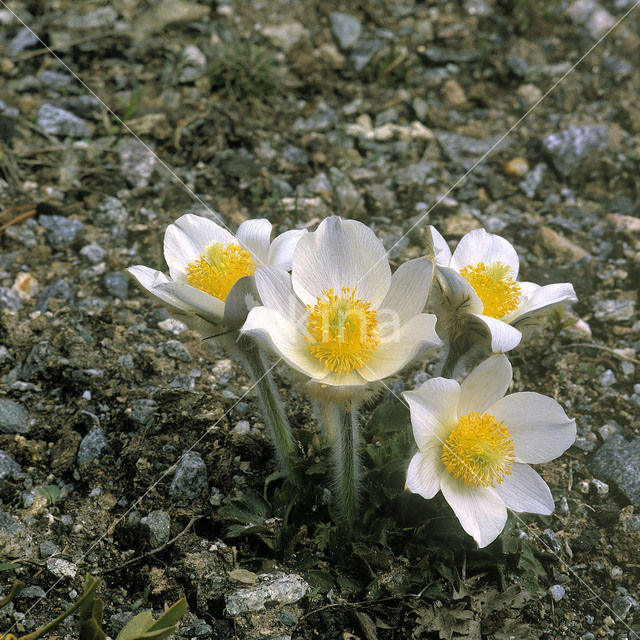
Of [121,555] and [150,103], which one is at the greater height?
[150,103]

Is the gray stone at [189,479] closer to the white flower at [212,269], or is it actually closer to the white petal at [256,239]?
the white flower at [212,269]

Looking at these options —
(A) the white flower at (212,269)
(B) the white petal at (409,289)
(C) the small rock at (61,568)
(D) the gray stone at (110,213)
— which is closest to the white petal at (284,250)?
(A) the white flower at (212,269)

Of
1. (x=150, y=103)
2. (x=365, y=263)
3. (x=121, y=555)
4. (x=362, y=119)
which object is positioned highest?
(x=150, y=103)

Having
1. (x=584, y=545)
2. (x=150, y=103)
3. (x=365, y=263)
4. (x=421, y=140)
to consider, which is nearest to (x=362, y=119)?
(x=421, y=140)

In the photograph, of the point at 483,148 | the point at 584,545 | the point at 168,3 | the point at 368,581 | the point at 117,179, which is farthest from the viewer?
the point at 168,3

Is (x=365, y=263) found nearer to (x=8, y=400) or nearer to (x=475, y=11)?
(x=8, y=400)

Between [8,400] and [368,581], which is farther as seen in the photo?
[8,400]

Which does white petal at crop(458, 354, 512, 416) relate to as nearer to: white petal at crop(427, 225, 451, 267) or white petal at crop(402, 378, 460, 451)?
white petal at crop(402, 378, 460, 451)
